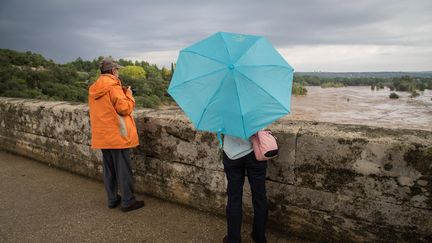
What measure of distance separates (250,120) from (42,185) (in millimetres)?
3122

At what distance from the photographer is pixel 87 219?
287 cm

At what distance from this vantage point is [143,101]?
1757 inches

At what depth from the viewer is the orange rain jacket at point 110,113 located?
112 inches

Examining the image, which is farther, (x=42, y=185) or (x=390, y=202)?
(x=42, y=185)

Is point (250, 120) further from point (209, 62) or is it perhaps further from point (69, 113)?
point (69, 113)

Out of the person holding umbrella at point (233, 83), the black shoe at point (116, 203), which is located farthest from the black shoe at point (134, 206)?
the person holding umbrella at point (233, 83)

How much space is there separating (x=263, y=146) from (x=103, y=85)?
1.65 m

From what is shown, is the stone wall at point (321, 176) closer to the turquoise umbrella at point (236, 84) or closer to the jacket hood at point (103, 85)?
the jacket hood at point (103, 85)

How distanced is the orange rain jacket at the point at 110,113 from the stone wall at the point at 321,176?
359 mm

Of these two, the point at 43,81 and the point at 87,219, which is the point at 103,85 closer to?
the point at 87,219

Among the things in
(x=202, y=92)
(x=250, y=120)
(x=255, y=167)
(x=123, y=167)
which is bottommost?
(x=123, y=167)

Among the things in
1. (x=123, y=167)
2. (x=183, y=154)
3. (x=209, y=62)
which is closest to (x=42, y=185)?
(x=123, y=167)

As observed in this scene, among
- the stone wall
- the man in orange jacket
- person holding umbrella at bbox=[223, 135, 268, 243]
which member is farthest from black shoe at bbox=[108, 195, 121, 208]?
person holding umbrella at bbox=[223, 135, 268, 243]

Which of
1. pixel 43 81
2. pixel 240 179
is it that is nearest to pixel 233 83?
pixel 240 179
